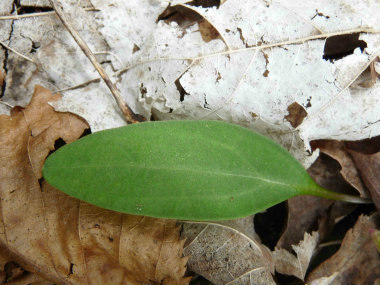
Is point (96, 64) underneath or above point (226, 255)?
above

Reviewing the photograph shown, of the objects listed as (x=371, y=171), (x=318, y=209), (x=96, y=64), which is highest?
(x=96, y=64)

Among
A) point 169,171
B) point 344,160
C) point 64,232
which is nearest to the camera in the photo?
point 169,171

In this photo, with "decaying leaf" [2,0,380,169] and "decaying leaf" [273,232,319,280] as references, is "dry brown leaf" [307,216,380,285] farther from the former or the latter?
"decaying leaf" [2,0,380,169]

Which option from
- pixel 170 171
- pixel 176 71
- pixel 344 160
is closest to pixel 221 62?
pixel 176 71

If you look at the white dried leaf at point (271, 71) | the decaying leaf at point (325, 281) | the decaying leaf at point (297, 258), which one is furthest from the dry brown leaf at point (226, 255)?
the white dried leaf at point (271, 71)

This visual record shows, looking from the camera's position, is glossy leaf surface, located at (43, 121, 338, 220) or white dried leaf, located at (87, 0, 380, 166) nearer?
glossy leaf surface, located at (43, 121, 338, 220)

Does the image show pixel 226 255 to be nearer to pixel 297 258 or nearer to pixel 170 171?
pixel 297 258

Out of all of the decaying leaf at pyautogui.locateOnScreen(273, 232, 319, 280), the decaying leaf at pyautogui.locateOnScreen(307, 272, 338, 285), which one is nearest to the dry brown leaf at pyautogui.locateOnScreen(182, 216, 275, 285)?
the decaying leaf at pyautogui.locateOnScreen(273, 232, 319, 280)
